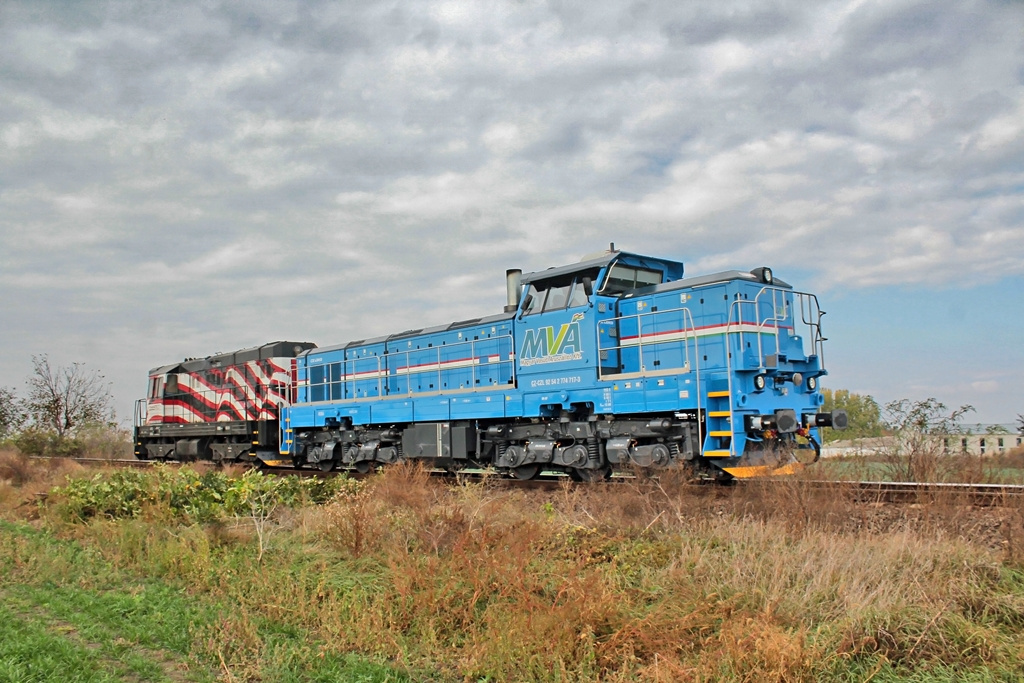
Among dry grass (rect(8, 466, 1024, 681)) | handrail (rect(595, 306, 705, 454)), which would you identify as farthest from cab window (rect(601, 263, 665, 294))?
dry grass (rect(8, 466, 1024, 681))

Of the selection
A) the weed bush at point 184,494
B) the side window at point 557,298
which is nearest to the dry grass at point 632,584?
the weed bush at point 184,494

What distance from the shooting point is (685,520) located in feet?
26.2

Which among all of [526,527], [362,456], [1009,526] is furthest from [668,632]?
[362,456]

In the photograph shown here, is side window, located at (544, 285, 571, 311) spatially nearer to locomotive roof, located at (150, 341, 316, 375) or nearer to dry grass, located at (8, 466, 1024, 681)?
dry grass, located at (8, 466, 1024, 681)

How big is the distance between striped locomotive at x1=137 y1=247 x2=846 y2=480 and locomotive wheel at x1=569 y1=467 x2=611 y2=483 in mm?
40

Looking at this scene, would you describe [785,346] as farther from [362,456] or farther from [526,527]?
[362,456]

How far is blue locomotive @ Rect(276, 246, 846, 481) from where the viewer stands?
417 inches

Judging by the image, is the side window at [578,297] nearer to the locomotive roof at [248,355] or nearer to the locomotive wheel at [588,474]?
the locomotive wheel at [588,474]

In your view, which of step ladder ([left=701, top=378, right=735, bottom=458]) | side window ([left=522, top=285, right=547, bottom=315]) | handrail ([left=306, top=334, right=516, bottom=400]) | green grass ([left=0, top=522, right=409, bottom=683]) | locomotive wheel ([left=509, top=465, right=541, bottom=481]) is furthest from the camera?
handrail ([left=306, top=334, right=516, bottom=400])

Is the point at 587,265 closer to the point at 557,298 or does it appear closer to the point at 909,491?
the point at 557,298

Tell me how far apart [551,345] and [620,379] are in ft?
5.48

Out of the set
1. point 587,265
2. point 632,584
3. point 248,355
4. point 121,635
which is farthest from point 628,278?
point 248,355

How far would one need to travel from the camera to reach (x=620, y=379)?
452 inches

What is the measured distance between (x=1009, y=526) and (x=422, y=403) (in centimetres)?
1072
